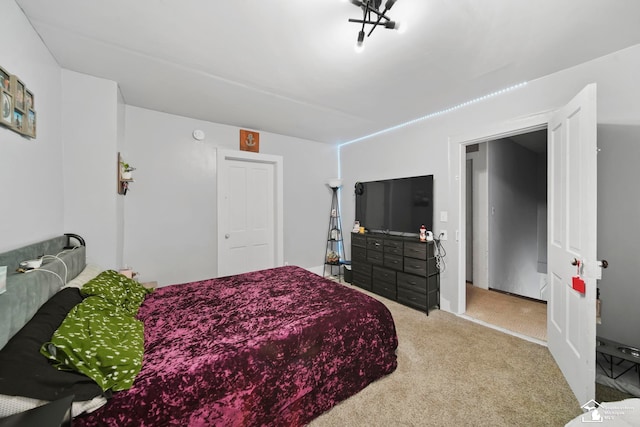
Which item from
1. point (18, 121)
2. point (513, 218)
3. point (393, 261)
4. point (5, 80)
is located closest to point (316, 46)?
point (5, 80)

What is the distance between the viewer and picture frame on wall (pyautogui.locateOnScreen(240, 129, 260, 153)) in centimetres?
365

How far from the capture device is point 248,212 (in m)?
3.82

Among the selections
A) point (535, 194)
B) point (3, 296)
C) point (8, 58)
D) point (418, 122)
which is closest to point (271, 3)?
point (8, 58)

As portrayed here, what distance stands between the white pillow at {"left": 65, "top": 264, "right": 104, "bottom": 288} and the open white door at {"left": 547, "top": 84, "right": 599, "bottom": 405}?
3305mm

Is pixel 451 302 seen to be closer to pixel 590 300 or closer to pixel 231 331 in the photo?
pixel 590 300

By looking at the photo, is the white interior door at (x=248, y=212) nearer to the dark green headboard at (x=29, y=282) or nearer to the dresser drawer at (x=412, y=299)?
the dark green headboard at (x=29, y=282)

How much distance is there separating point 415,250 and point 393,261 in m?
0.39

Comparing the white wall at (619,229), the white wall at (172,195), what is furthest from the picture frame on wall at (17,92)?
the white wall at (619,229)

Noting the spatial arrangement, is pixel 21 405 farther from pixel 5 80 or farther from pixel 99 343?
pixel 5 80

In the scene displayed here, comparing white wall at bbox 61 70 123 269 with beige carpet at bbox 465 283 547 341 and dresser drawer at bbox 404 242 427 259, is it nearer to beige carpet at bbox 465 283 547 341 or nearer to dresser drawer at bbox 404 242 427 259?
dresser drawer at bbox 404 242 427 259

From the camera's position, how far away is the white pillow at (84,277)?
1615mm

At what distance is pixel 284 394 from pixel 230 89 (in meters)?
2.66

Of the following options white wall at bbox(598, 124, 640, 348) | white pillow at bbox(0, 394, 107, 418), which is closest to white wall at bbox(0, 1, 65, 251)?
white pillow at bbox(0, 394, 107, 418)

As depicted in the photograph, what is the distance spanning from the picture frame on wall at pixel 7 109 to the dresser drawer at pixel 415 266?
3586 mm
